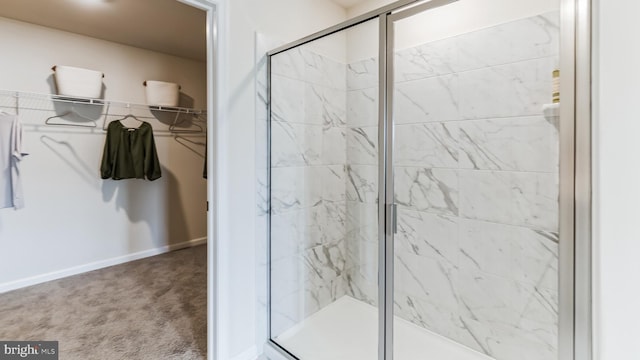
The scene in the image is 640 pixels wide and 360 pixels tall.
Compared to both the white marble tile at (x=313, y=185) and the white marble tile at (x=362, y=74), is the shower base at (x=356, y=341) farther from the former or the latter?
the white marble tile at (x=362, y=74)

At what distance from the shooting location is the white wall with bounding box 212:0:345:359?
1.76m

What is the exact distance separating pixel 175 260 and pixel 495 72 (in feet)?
11.9

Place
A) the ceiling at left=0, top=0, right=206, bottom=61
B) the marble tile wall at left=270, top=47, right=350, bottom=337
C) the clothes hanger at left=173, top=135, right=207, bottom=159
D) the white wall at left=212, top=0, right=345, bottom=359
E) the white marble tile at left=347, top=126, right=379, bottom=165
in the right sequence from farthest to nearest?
the clothes hanger at left=173, top=135, right=207, bottom=159 → the ceiling at left=0, top=0, right=206, bottom=61 → the white marble tile at left=347, top=126, right=379, bottom=165 → the marble tile wall at left=270, top=47, right=350, bottom=337 → the white wall at left=212, top=0, right=345, bottom=359

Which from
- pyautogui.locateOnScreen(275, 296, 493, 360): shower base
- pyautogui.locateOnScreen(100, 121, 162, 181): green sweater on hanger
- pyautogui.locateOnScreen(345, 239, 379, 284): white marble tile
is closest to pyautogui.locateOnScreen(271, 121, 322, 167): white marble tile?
pyautogui.locateOnScreen(345, 239, 379, 284): white marble tile

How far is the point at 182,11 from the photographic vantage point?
2.60 m

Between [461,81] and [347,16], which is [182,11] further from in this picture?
[461,81]

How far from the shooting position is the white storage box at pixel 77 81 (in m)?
2.92

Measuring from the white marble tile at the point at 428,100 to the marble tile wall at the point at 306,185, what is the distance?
0.55 meters

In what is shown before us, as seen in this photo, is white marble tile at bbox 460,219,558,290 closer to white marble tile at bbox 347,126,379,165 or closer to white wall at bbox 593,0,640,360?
white marble tile at bbox 347,126,379,165

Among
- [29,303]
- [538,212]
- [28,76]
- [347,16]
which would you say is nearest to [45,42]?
[28,76]

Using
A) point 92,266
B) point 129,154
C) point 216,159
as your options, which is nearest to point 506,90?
point 216,159

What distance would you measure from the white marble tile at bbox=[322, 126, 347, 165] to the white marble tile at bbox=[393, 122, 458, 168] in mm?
546

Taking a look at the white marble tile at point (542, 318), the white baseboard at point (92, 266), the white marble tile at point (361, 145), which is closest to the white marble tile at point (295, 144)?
the white marble tile at point (361, 145)

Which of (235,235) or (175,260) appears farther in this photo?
(175,260)
